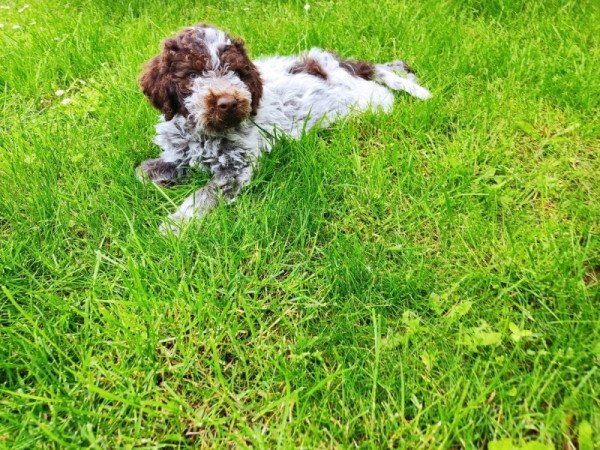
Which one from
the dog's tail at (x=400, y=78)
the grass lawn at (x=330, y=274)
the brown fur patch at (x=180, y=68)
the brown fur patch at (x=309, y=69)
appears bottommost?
the grass lawn at (x=330, y=274)

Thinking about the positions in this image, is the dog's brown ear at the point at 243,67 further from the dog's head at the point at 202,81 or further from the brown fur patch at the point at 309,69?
the brown fur patch at the point at 309,69

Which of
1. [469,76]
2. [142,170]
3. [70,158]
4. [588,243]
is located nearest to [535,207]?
[588,243]

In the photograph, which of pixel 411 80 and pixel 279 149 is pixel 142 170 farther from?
pixel 411 80

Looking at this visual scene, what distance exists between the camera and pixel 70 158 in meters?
3.41

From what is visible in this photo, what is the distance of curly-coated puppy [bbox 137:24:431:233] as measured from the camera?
3070 mm

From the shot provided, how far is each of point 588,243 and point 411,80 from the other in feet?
7.54

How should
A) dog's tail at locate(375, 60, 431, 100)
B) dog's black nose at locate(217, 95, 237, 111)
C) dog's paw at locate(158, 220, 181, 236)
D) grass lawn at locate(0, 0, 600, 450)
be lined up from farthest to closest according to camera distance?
1. dog's tail at locate(375, 60, 431, 100)
2. dog's black nose at locate(217, 95, 237, 111)
3. dog's paw at locate(158, 220, 181, 236)
4. grass lawn at locate(0, 0, 600, 450)

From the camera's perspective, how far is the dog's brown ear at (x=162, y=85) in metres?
3.12

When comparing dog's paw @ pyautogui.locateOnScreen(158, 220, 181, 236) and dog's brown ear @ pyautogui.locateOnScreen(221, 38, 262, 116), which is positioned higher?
dog's brown ear @ pyautogui.locateOnScreen(221, 38, 262, 116)

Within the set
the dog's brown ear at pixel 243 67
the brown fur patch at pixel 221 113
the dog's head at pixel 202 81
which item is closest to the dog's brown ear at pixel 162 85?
the dog's head at pixel 202 81

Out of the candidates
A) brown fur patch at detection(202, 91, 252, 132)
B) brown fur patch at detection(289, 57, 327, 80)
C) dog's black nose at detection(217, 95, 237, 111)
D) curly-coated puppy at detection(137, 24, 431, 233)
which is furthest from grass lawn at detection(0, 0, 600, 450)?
brown fur patch at detection(289, 57, 327, 80)

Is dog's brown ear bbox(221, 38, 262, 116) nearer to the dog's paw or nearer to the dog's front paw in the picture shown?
the dog's front paw

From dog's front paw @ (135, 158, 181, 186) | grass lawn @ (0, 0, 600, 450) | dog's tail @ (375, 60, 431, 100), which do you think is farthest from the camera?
dog's tail @ (375, 60, 431, 100)

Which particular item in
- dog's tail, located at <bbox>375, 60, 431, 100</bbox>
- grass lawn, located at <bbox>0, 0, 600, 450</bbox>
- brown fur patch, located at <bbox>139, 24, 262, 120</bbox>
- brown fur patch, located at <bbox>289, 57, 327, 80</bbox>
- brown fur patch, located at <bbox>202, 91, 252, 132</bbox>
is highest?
brown fur patch, located at <bbox>139, 24, 262, 120</bbox>
